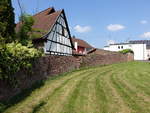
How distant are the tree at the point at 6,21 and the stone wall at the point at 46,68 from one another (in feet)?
7.18

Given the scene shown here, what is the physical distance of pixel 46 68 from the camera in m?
10.2

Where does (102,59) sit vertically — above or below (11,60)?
below

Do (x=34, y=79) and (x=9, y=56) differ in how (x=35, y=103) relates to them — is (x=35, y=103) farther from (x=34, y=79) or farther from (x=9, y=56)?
(x=34, y=79)

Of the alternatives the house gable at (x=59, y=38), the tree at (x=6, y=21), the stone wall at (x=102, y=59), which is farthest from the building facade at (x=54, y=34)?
the tree at (x=6, y=21)

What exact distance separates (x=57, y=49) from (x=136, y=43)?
151ft

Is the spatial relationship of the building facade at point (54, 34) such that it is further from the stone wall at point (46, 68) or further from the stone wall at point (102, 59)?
the stone wall at point (102, 59)

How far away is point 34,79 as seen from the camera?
8656 millimetres

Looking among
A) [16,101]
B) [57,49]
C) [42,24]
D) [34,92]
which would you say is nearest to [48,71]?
[34,92]

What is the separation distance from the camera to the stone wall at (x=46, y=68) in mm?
6337

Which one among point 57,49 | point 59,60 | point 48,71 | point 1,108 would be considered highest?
point 57,49

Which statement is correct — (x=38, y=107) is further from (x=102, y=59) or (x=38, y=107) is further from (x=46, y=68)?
(x=102, y=59)

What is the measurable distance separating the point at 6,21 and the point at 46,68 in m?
3.90

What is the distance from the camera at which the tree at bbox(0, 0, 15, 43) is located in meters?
7.96

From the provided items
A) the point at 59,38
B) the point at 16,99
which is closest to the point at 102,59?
the point at 59,38
